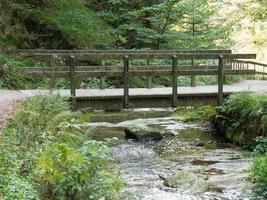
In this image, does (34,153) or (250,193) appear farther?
(250,193)

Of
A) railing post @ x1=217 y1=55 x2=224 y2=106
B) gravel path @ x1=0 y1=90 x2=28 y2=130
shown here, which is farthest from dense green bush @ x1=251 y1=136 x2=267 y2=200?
railing post @ x1=217 y1=55 x2=224 y2=106

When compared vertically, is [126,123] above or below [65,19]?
below

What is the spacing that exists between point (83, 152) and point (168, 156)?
227 inches

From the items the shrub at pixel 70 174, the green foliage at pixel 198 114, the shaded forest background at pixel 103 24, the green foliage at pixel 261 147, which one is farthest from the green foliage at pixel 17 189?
the shaded forest background at pixel 103 24

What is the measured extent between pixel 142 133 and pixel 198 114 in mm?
3817

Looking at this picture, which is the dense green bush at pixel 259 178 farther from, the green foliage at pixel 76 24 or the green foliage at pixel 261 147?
the green foliage at pixel 76 24

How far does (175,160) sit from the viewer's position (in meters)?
11.7

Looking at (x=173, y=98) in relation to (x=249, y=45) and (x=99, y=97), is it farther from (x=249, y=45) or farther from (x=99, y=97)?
(x=249, y=45)

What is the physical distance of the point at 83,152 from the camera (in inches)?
260

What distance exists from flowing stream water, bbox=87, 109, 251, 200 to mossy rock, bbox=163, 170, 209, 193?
2 centimetres

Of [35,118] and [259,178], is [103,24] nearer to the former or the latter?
[35,118]

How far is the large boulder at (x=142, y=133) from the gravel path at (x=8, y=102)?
3099mm

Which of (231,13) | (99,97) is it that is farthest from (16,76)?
(231,13)

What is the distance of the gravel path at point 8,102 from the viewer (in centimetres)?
937
